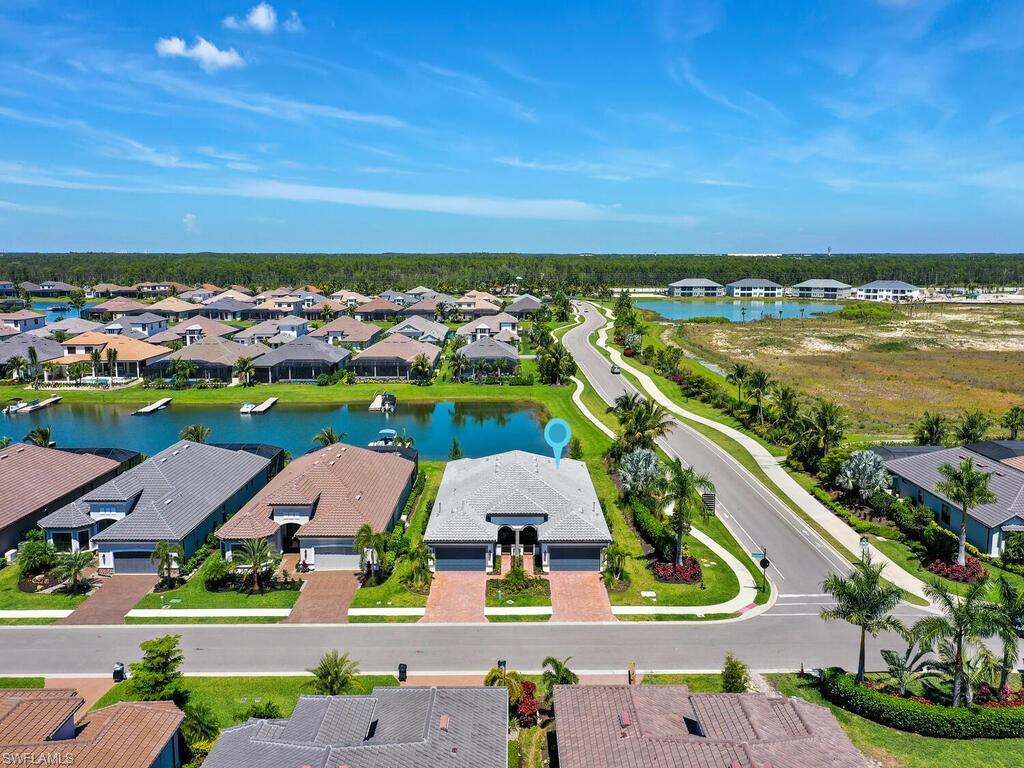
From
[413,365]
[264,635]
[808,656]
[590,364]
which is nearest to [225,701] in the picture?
[264,635]

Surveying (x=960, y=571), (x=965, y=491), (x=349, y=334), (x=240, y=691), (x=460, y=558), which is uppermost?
(x=349, y=334)

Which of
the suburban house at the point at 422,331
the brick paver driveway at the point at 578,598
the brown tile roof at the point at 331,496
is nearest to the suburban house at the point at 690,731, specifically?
the brick paver driveway at the point at 578,598

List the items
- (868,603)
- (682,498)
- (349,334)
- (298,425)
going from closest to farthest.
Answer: (868,603) → (682,498) → (298,425) → (349,334)

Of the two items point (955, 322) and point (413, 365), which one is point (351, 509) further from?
point (955, 322)

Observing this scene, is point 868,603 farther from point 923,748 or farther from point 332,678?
point 332,678

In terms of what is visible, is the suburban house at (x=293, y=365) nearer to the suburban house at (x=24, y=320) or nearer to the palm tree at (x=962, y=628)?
the suburban house at (x=24, y=320)

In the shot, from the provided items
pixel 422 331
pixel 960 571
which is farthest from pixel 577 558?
pixel 422 331
